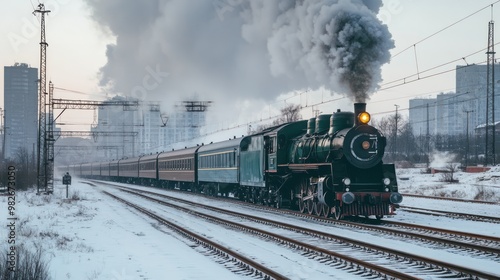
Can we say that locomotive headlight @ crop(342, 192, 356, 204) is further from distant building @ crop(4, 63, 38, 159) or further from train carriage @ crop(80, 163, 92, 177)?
distant building @ crop(4, 63, 38, 159)

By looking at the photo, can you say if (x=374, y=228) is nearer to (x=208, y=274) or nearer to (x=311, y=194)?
(x=311, y=194)

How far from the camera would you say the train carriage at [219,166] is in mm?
28906

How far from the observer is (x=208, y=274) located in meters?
9.71

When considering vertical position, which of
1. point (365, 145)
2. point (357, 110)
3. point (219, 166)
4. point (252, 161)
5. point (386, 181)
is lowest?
point (386, 181)

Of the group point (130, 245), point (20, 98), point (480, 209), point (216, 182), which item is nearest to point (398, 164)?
point (216, 182)

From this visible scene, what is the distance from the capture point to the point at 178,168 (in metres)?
43.6

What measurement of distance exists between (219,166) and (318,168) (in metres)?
14.4

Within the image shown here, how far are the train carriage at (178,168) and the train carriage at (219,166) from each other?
1.33 metres

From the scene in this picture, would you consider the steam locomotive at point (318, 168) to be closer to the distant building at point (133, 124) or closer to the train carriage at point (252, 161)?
the train carriage at point (252, 161)

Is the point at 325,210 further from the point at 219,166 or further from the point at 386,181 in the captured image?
the point at 219,166

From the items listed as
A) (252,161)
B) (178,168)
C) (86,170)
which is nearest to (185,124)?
(86,170)

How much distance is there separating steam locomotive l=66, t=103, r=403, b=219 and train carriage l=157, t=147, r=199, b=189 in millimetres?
7641

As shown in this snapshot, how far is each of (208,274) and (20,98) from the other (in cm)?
19937

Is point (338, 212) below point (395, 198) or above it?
below
